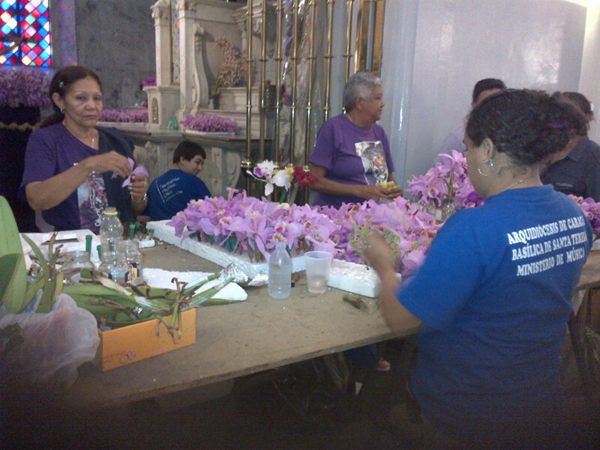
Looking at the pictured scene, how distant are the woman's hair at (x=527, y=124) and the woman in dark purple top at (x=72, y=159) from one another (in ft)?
5.88

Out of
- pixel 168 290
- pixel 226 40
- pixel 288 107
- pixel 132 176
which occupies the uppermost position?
pixel 226 40

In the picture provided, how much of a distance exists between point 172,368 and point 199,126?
17.4ft

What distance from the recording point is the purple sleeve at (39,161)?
271cm

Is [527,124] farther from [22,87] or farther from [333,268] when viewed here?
[22,87]

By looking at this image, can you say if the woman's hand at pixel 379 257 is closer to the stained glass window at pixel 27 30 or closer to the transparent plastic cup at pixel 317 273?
the transparent plastic cup at pixel 317 273

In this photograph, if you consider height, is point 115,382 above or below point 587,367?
above

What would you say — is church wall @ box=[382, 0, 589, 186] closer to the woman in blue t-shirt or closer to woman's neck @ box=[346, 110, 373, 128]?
woman's neck @ box=[346, 110, 373, 128]

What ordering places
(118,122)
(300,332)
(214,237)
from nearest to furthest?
1. (300,332)
2. (214,237)
3. (118,122)

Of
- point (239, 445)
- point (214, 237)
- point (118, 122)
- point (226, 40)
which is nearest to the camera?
point (214, 237)

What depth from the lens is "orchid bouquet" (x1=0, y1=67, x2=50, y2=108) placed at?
4.17m

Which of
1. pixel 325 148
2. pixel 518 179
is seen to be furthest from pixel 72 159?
pixel 518 179

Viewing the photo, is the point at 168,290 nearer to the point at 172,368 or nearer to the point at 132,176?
the point at 172,368

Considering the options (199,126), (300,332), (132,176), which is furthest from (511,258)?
(199,126)

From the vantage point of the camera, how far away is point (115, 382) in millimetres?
1405
